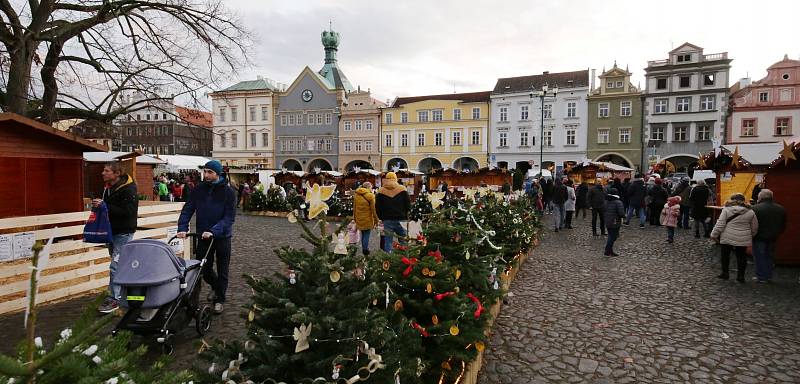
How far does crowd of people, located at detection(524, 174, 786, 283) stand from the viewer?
7688mm

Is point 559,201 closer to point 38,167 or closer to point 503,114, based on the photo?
point 38,167

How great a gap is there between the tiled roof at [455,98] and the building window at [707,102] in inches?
739

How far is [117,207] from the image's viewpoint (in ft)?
18.2

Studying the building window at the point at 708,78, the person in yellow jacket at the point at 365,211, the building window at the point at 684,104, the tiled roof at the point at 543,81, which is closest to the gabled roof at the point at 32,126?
the person in yellow jacket at the point at 365,211

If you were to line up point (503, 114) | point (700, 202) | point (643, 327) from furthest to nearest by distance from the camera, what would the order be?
point (503, 114), point (700, 202), point (643, 327)

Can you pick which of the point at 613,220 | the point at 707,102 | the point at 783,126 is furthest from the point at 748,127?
the point at 613,220

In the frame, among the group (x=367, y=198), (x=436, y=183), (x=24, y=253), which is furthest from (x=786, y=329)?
(x=436, y=183)

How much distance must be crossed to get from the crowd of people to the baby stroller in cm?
854

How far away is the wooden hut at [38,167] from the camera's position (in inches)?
252

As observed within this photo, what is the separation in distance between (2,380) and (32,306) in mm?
192

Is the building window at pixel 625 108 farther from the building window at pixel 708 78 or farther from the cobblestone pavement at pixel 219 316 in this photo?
the cobblestone pavement at pixel 219 316

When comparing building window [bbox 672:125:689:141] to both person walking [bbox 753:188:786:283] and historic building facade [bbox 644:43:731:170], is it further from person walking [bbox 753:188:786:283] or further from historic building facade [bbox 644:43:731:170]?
person walking [bbox 753:188:786:283]

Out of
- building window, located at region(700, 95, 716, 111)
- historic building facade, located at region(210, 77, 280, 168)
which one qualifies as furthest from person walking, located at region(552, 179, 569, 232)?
historic building facade, located at region(210, 77, 280, 168)

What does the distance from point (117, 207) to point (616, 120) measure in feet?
143
